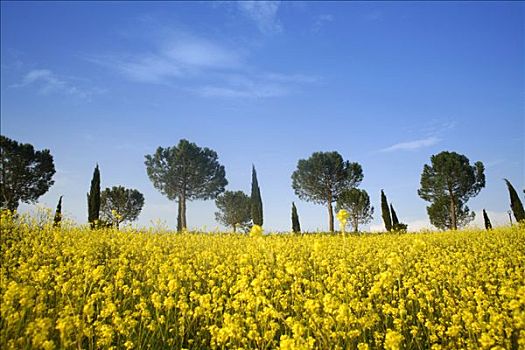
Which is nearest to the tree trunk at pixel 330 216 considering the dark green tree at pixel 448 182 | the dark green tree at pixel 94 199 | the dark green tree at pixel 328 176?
the dark green tree at pixel 328 176

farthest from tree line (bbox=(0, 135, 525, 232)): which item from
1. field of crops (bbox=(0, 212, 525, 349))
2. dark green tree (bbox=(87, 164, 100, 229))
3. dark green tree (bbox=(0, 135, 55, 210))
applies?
field of crops (bbox=(0, 212, 525, 349))

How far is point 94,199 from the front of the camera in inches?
945

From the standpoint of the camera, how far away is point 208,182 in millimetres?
39031

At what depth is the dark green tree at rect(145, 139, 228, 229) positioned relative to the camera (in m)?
37.7

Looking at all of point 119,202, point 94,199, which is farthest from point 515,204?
point 119,202

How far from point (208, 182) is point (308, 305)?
120 ft

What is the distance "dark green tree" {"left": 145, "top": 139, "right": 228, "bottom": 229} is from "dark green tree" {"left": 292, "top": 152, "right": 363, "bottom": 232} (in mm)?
10629

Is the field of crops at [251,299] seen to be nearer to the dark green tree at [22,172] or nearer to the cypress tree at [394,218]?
the cypress tree at [394,218]

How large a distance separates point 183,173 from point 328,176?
1626 cm

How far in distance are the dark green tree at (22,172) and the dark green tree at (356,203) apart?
1193 inches

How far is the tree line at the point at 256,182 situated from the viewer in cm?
3077

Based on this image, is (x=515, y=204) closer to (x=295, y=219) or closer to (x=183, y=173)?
(x=295, y=219)

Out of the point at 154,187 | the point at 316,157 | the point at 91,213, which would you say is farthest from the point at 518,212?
the point at 154,187

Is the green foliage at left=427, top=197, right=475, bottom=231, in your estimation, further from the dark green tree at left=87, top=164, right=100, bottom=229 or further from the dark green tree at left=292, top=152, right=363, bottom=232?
the dark green tree at left=87, top=164, right=100, bottom=229
